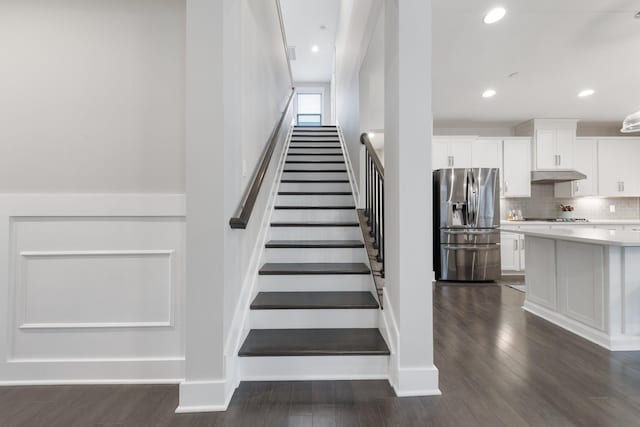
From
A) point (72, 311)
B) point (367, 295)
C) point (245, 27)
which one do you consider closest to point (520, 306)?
point (367, 295)

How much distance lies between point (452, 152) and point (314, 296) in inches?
174

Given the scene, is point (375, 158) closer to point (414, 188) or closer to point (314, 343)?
point (414, 188)

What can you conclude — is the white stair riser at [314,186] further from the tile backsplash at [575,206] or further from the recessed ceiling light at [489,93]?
the tile backsplash at [575,206]

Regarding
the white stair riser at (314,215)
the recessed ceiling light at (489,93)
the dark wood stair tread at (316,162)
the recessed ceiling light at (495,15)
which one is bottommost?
the white stair riser at (314,215)

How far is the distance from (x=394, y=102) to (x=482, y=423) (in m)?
1.80

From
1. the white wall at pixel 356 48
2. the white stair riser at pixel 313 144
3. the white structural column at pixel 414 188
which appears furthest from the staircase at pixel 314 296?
the white stair riser at pixel 313 144

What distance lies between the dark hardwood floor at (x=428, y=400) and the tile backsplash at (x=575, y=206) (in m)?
4.15

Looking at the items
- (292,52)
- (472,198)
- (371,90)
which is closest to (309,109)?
(292,52)

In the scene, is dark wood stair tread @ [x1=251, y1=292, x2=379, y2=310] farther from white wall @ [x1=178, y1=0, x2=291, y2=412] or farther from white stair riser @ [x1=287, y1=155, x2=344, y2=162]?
white stair riser @ [x1=287, y1=155, x2=344, y2=162]

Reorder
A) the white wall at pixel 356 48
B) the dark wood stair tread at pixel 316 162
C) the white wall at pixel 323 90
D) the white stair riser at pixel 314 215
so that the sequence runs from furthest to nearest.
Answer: the white wall at pixel 323 90
the dark wood stair tread at pixel 316 162
the white stair riser at pixel 314 215
the white wall at pixel 356 48

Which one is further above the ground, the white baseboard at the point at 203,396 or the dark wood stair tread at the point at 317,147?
the dark wood stair tread at the point at 317,147

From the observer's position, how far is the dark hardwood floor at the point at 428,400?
5.24ft

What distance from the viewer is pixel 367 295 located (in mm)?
2438

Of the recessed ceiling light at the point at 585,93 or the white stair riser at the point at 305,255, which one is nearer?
the white stair riser at the point at 305,255
